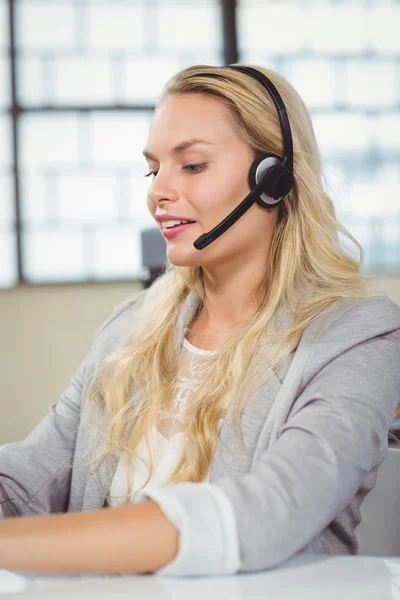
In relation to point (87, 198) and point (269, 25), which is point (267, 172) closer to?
point (87, 198)

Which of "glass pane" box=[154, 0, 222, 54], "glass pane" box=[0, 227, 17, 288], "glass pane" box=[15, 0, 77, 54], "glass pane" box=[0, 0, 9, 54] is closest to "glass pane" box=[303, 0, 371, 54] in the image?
"glass pane" box=[154, 0, 222, 54]

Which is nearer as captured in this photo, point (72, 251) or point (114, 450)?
point (114, 450)

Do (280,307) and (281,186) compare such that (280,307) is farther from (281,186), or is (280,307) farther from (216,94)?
(216,94)

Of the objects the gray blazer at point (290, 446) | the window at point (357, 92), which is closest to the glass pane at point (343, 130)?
the window at point (357, 92)

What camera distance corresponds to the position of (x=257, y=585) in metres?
0.67

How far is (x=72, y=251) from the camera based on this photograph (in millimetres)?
4316

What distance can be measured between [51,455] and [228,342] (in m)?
0.36

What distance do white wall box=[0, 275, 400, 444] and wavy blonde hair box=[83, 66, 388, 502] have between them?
9.54 ft

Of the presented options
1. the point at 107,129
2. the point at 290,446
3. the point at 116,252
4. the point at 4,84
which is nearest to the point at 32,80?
the point at 4,84

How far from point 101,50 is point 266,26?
951mm

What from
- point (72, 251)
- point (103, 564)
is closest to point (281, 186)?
point (103, 564)

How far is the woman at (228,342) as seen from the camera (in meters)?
1.00

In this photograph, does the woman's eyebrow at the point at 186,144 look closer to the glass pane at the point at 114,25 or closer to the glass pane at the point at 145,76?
the glass pane at the point at 145,76

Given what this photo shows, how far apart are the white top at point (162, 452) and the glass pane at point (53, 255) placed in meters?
3.12
